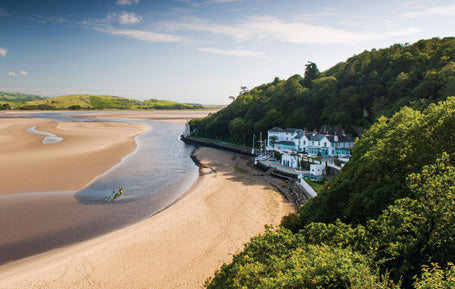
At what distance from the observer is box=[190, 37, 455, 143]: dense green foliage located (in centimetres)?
3307

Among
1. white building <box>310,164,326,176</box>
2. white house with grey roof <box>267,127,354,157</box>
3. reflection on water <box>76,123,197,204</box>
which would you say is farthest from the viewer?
white house with grey roof <box>267,127,354,157</box>

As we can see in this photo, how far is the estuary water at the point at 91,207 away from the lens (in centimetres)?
1648

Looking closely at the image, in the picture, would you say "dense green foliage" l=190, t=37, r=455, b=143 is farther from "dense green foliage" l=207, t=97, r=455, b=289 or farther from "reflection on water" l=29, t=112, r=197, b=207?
"dense green foliage" l=207, t=97, r=455, b=289

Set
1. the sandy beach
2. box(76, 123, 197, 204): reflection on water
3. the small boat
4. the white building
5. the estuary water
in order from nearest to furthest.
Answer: the sandy beach
the estuary water
the small boat
box(76, 123, 197, 204): reflection on water
the white building

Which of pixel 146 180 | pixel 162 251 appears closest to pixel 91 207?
pixel 146 180

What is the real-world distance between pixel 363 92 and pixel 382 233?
3875 centimetres

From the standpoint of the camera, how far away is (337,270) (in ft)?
19.7

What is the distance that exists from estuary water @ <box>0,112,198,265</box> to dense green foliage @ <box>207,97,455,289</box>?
12.7m

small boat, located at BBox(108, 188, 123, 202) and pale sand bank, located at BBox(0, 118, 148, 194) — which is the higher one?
pale sand bank, located at BBox(0, 118, 148, 194)

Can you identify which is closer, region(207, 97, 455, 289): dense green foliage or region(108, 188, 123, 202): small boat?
region(207, 97, 455, 289): dense green foliage

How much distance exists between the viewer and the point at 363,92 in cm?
4138

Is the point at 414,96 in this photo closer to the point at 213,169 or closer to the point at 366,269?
the point at 213,169

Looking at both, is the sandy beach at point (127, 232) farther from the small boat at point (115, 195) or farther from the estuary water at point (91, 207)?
the small boat at point (115, 195)

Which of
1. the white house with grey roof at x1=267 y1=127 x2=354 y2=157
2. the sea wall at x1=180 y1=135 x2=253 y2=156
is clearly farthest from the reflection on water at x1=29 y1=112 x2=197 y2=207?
the white house with grey roof at x1=267 y1=127 x2=354 y2=157
